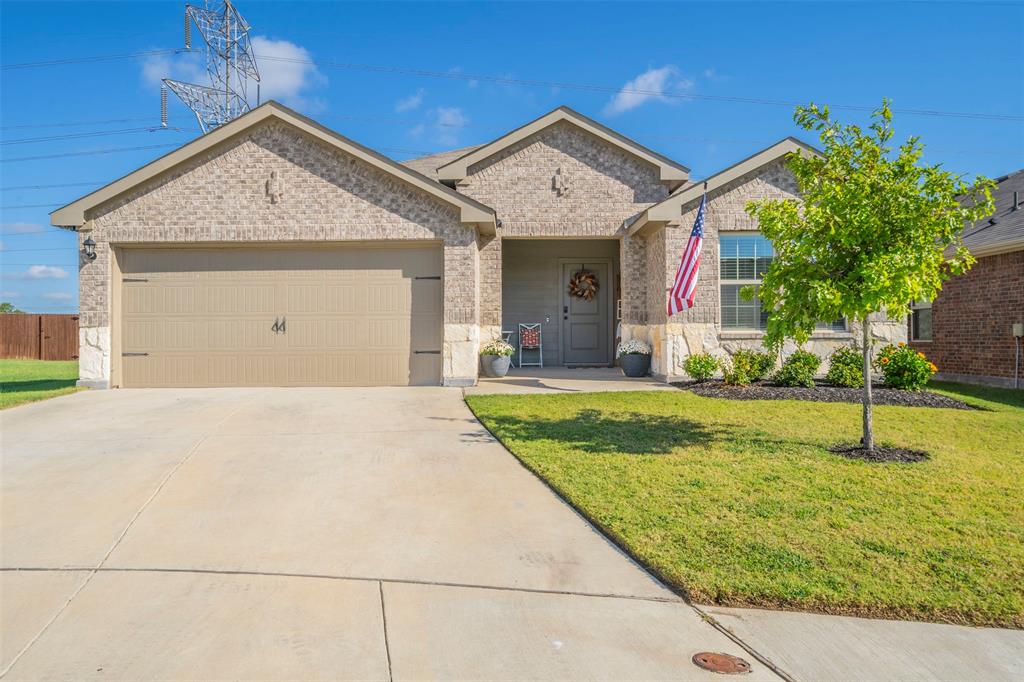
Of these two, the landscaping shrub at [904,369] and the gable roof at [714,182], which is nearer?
the landscaping shrub at [904,369]

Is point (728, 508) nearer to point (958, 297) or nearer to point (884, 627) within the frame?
point (884, 627)

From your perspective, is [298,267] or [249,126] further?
[298,267]

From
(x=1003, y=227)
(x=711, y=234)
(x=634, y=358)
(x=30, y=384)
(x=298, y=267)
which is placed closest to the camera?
(x=298, y=267)

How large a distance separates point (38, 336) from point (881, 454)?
2802 centimetres

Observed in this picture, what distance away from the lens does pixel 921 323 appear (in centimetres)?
1642

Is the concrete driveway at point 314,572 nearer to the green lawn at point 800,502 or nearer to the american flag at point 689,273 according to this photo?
the green lawn at point 800,502

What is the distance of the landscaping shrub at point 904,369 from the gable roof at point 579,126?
5441 mm

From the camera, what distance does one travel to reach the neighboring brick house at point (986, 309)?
13.1m

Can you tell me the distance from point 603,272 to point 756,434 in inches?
368

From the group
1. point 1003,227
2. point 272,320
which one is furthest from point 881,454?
point 1003,227

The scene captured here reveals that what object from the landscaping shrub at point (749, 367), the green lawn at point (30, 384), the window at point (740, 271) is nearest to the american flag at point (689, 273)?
the landscaping shrub at point (749, 367)

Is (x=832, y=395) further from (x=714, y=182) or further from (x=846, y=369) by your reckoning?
(x=714, y=182)

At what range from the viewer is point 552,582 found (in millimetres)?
3730

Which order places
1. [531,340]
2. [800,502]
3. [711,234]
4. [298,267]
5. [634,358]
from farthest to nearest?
[531,340]
[634,358]
[711,234]
[298,267]
[800,502]
